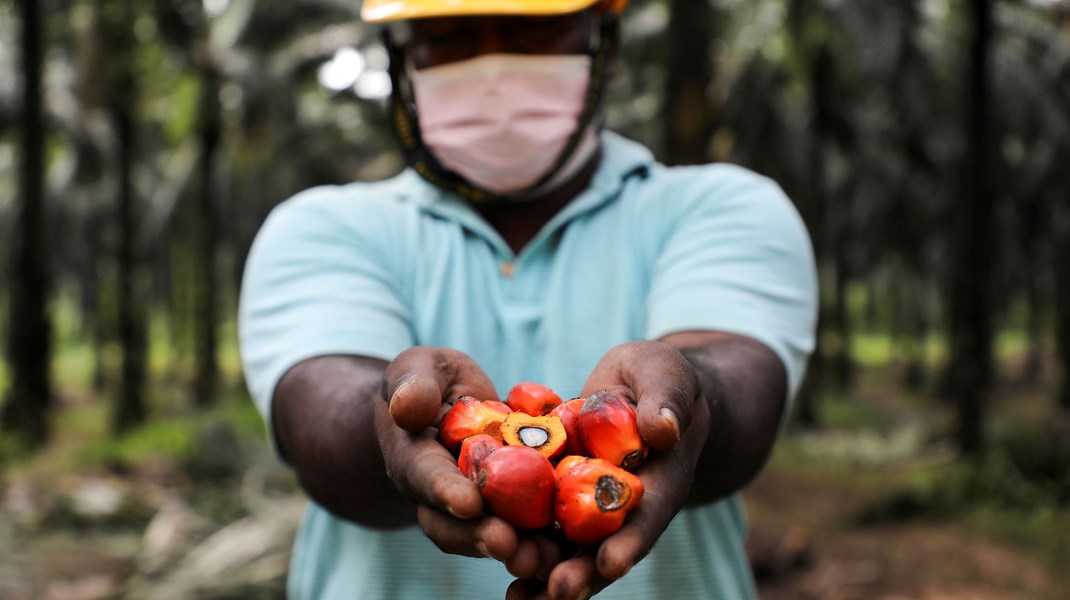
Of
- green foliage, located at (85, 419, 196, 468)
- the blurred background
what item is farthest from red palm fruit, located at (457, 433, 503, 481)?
green foliage, located at (85, 419, 196, 468)

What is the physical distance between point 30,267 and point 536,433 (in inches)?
455

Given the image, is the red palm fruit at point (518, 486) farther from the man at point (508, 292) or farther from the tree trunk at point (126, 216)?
the tree trunk at point (126, 216)

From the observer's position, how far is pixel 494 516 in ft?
3.88

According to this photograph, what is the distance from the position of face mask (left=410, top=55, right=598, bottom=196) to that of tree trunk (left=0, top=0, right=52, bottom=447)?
1071cm

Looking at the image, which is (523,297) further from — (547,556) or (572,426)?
(547,556)

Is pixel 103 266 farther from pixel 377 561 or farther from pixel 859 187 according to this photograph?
pixel 377 561

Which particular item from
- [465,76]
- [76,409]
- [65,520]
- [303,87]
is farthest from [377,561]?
[76,409]

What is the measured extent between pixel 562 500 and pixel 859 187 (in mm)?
24679

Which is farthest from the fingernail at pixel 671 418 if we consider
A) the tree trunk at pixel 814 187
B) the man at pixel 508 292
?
the tree trunk at pixel 814 187

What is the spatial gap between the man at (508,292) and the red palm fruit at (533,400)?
0.20 ft

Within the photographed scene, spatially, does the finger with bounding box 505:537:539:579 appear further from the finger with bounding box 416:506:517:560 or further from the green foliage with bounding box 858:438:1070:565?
the green foliage with bounding box 858:438:1070:565

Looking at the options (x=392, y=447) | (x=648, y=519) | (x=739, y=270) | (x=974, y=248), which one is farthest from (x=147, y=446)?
(x=648, y=519)

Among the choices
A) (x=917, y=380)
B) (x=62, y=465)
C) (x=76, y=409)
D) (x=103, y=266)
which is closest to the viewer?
(x=62, y=465)

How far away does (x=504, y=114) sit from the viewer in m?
2.10
